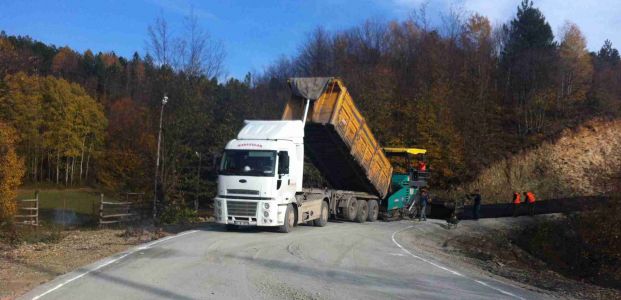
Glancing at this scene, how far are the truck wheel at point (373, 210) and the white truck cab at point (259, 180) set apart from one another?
25.2ft

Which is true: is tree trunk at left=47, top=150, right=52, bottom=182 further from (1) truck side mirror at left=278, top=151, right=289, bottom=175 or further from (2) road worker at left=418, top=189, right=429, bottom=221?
(1) truck side mirror at left=278, top=151, right=289, bottom=175

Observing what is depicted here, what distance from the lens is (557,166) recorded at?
41156 millimetres

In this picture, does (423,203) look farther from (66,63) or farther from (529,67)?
(66,63)

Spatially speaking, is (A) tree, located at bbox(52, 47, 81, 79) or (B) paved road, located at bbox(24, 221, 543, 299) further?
(A) tree, located at bbox(52, 47, 81, 79)

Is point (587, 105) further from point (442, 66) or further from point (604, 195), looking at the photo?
point (604, 195)

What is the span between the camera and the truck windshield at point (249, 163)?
17.3m

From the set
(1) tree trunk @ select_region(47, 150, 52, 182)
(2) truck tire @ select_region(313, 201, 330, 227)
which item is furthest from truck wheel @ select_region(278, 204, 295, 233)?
(1) tree trunk @ select_region(47, 150, 52, 182)

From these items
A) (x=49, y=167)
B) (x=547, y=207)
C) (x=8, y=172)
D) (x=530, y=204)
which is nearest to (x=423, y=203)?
(x=530, y=204)

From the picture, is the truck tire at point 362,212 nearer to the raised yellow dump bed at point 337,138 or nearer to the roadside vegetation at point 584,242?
the raised yellow dump bed at point 337,138

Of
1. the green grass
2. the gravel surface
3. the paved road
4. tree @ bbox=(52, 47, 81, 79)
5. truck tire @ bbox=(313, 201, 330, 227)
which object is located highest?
tree @ bbox=(52, 47, 81, 79)

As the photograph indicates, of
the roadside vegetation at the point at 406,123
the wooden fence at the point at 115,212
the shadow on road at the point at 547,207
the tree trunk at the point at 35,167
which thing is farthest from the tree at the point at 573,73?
the tree trunk at the point at 35,167

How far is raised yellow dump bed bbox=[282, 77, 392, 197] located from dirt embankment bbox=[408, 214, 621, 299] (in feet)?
10.2

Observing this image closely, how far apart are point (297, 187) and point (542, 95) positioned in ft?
126

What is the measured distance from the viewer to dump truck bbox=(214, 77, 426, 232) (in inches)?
683
